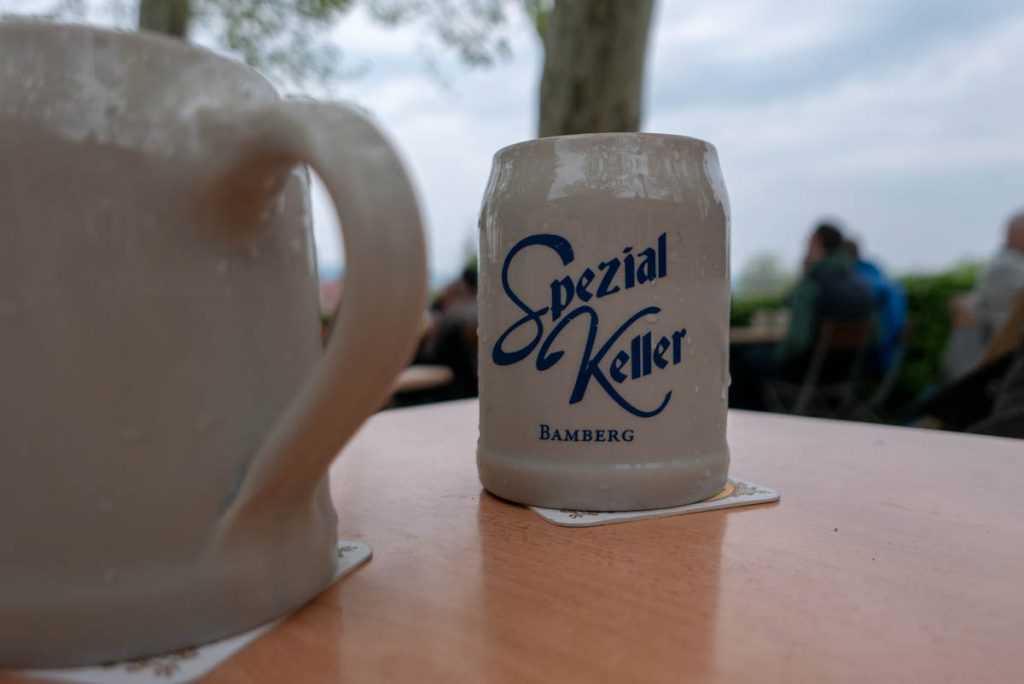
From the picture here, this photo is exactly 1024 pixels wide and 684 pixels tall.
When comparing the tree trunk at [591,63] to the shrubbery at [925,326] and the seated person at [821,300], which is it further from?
the shrubbery at [925,326]

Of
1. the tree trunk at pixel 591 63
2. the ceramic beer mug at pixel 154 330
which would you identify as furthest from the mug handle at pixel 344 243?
the tree trunk at pixel 591 63

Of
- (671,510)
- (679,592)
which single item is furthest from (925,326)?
(679,592)

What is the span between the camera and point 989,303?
314 centimetres

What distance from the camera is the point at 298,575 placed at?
13.5 inches

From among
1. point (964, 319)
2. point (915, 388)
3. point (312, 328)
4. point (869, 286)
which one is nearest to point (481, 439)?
point (312, 328)

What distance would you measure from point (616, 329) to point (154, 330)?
258mm

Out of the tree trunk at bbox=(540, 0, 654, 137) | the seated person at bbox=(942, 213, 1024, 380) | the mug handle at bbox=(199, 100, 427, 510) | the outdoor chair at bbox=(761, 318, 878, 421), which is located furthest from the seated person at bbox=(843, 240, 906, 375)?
the mug handle at bbox=(199, 100, 427, 510)

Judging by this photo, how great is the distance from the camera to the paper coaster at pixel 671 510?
0.47m

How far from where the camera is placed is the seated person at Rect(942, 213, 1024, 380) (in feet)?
9.99

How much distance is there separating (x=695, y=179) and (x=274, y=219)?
260mm

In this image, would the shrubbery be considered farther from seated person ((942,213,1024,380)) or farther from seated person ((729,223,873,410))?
seated person ((729,223,873,410))

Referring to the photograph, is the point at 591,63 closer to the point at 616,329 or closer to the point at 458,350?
the point at 458,350

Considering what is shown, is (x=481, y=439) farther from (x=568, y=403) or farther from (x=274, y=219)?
(x=274, y=219)

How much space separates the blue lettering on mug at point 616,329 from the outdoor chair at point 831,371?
9.40 feet
